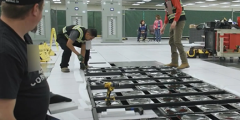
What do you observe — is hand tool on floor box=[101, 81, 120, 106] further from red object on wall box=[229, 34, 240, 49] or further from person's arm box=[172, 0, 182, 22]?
red object on wall box=[229, 34, 240, 49]

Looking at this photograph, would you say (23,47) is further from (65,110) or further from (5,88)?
(65,110)

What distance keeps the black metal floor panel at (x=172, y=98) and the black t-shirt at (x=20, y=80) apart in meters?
1.19

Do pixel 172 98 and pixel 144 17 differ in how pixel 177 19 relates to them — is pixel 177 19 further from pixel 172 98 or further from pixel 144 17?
pixel 144 17

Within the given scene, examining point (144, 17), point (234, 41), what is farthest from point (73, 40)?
point (144, 17)

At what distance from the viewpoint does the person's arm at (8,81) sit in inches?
44.1

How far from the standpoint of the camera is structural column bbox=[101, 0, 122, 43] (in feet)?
42.2

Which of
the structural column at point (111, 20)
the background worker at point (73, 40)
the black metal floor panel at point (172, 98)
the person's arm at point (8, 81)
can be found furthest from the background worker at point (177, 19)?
the structural column at point (111, 20)

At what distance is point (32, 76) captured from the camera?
54.3 inches

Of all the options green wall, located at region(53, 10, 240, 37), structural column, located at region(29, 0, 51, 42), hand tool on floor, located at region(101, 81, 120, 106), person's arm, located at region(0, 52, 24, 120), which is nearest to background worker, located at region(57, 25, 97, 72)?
hand tool on floor, located at region(101, 81, 120, 106)

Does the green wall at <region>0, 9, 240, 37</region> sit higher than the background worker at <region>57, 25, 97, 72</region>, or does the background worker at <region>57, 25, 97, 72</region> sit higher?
the green wall at <region>0, 9, 240, 37</region>

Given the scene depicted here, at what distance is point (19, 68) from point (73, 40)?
3.67 meters

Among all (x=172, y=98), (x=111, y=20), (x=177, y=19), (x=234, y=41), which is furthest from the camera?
(x=111, y=20)

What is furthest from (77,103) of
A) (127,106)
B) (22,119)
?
(22,119)

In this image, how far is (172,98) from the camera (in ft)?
10.6
